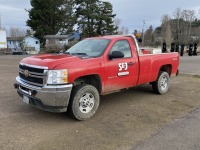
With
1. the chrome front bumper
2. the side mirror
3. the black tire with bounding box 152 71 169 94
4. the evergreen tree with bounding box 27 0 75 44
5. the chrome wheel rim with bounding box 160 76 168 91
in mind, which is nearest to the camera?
the chrome front bumper

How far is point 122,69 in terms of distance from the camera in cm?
617

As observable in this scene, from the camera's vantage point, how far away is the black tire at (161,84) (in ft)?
25.4

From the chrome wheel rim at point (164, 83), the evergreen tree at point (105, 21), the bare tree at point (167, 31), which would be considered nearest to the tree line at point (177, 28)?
the bare tree at point (167, 31)

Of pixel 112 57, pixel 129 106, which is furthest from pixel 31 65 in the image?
pixel 129 106

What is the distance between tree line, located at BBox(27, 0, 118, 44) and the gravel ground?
1617 inches

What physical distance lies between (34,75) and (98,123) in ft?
5.55

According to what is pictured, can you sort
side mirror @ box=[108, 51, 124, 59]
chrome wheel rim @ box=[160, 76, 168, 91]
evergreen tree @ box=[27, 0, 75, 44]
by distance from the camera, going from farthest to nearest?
evergreen tree @ box=[27, 0, 75, 44]
chrome wheel rim @ box=[160, 76, 168, 91]
side mirror @ box=[108, 51, 124, 59]

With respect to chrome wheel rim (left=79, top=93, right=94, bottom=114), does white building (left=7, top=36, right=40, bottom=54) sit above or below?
above

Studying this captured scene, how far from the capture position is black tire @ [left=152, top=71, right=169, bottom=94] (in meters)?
7.75

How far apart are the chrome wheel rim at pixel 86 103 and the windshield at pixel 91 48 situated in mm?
1019

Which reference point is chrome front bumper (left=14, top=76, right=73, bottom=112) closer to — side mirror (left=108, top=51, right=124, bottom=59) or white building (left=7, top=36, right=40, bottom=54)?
side mirror (left=108, top=51, right=124, bottom=59)

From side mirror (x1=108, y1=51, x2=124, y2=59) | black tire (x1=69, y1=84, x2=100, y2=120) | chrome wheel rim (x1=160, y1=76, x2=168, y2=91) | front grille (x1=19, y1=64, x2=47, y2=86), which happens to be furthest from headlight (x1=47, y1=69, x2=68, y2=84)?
chrome wheel rim (x1=160, y1=76, x2=168, y2=91)

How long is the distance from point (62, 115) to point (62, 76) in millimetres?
1224

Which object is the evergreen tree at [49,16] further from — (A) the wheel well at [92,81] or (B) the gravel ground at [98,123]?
(A) the wheel well at [92,81]
